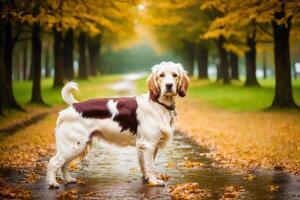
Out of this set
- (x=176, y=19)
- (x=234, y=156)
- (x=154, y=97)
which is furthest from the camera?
(x=176, y=19)

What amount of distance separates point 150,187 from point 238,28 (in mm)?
26015

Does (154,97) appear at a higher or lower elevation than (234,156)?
higher

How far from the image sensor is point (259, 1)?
2012 centimetres

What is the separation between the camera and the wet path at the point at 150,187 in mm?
7879

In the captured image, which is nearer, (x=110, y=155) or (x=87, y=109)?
(x=87, y=109)

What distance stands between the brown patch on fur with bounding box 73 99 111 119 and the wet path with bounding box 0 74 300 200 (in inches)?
31.4

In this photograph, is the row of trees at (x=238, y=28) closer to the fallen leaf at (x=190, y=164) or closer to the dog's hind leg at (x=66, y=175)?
the fallen leaf at (x=190, y=164)

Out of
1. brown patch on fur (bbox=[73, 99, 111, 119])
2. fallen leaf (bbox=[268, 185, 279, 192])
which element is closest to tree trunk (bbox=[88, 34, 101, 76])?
brown patch on fur (bbox=[73, 99, 111, 119])

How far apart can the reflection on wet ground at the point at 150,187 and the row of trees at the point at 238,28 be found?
31.7ft

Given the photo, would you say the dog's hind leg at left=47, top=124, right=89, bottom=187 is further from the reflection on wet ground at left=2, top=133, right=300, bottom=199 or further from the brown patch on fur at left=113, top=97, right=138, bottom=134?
the brown patch on fur at left=113, top=97, right=138, bottom=134

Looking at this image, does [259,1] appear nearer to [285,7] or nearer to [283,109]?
[285,7]

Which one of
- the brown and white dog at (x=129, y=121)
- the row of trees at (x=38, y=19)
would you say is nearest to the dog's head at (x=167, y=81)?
the brown and white dog at (x=129, y=121)

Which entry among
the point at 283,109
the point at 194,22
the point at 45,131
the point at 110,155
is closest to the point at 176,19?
the point at 194,22

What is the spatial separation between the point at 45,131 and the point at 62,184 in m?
7.90
